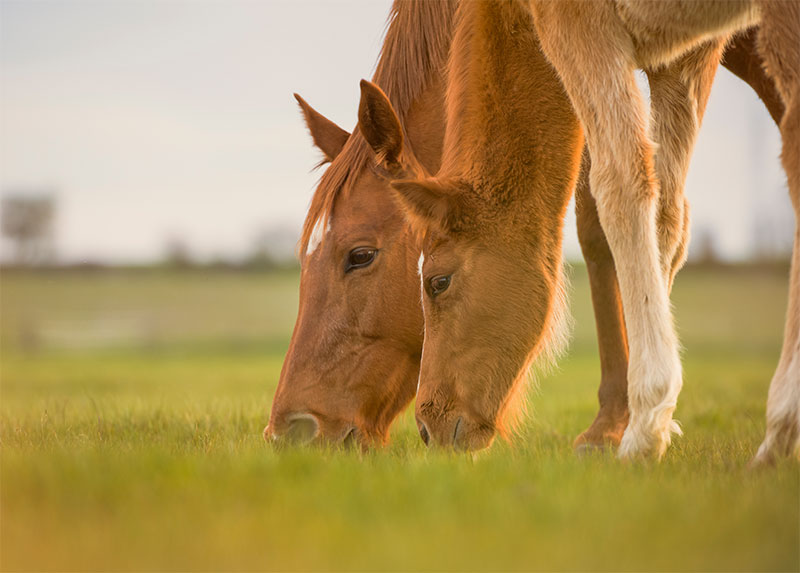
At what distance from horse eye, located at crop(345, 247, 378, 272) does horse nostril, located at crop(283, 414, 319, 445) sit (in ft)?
3.02

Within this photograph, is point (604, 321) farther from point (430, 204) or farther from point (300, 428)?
point (300, 428)

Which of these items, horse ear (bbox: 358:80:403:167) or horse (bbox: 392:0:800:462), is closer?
horse (bbox: 392:0:800:462)

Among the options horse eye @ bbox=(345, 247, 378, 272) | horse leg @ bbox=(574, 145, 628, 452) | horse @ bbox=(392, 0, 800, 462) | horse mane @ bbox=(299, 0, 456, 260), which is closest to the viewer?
horse @ bbox=(392, 0, 800, 462)

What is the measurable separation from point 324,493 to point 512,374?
179 cm

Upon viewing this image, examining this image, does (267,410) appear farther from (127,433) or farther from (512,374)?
(512,374)

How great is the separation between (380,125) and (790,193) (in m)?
2.24

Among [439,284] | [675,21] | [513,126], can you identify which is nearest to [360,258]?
[439,284]

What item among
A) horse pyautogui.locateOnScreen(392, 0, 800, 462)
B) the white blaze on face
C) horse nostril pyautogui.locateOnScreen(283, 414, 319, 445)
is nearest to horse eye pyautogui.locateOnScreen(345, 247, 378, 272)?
the white blaze on face

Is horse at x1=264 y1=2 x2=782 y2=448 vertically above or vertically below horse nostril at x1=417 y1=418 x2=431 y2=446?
above

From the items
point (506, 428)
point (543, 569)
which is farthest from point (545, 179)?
point (543, 569)

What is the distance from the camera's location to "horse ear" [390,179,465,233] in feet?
12.5

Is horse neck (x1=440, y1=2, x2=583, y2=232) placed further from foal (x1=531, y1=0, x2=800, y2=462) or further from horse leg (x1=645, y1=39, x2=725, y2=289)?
horse leg (x1=645, y1=39, x2=725, y2=289)

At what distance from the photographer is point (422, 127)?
4.70m

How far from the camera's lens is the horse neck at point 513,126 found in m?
4.05
